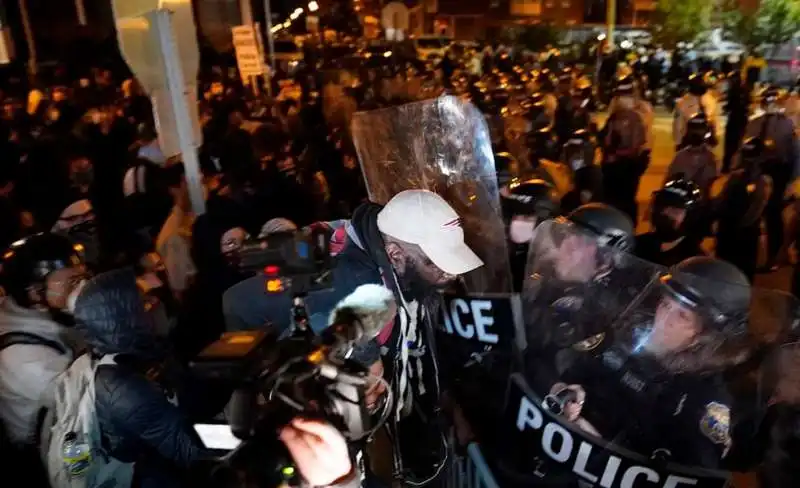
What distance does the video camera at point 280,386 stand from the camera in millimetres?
1460

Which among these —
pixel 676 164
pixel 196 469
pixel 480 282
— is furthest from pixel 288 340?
pixel 676 164

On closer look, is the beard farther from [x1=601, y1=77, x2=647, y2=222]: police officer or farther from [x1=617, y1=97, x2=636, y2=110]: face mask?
[x1=617, y1=97, x2=636, y2=110]: face mask

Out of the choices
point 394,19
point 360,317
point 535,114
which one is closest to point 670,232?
point 360,317

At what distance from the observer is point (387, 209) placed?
8.73ft

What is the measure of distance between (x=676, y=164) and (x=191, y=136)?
4410mm

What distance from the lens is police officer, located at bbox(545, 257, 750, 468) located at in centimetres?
198

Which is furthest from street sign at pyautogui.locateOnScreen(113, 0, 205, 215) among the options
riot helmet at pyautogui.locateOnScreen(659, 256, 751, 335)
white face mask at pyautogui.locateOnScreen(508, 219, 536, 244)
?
riot helmet at pyautogui.locateOnScreen(659, 256, 751, 335)

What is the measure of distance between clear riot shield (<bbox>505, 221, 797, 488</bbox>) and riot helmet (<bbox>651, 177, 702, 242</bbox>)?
2007 millimetres

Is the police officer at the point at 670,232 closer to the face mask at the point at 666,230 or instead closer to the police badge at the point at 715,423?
the face mask at the point at 666,230

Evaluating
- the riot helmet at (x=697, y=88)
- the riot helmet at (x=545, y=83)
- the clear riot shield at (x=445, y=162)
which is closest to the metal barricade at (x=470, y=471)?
the clear riot shield at (x=445, y=162)

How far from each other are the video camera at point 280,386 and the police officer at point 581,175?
3820 mm

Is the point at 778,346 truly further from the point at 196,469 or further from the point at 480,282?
the point at 196,469

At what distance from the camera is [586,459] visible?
6.62 ft

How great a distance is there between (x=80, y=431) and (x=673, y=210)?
332 cm
